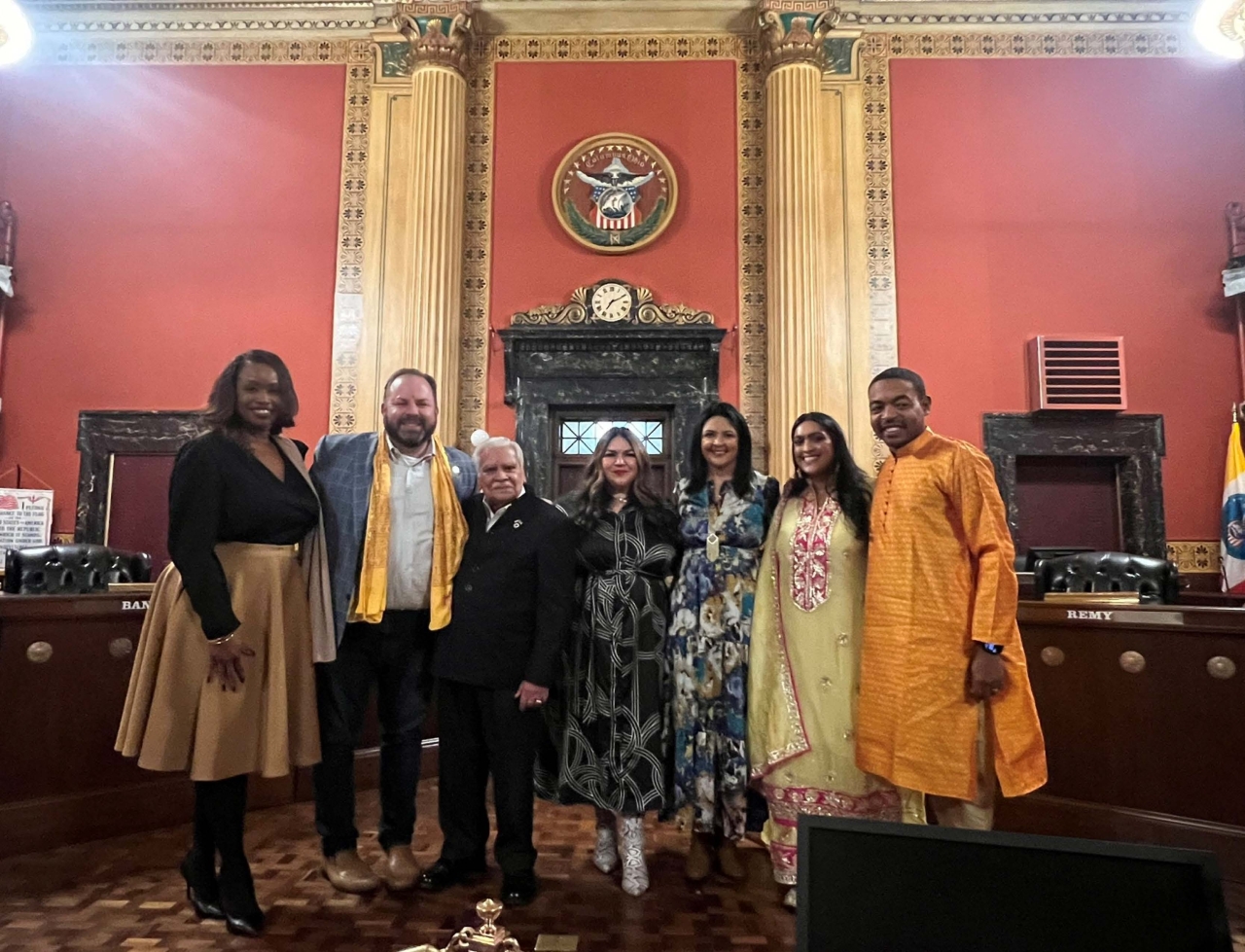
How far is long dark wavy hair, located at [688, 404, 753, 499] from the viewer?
2236 mm

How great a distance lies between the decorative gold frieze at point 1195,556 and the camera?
5211 millimetres

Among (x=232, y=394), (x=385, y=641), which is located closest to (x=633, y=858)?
(x=385, y=641)

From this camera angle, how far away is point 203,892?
196cm

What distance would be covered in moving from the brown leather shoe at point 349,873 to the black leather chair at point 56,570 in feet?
5.37

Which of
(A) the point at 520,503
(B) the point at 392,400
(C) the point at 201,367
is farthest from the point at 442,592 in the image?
(C) the point at 201,367

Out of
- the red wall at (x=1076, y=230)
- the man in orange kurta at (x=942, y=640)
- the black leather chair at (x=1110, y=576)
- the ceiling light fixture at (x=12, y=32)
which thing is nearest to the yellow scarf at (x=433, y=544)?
the man in orange kurta at (x=942, y=640)

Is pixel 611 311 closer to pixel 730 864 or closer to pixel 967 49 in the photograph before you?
Result: pixel 967 49

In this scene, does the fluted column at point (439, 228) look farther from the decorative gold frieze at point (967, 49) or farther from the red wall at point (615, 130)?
the decorative gold frieze at point (967, 49)

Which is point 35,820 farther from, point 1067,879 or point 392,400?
point 1067,879

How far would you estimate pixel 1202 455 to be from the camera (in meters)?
5.34

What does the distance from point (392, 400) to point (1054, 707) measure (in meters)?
2.49

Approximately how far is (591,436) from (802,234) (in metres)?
2.10

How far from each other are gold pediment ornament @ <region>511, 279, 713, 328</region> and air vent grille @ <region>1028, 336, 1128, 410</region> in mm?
2363

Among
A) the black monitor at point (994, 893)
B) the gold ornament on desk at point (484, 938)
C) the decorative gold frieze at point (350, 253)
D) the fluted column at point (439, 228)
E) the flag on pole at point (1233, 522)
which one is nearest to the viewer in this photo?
the black monitor at point (994, 893)
